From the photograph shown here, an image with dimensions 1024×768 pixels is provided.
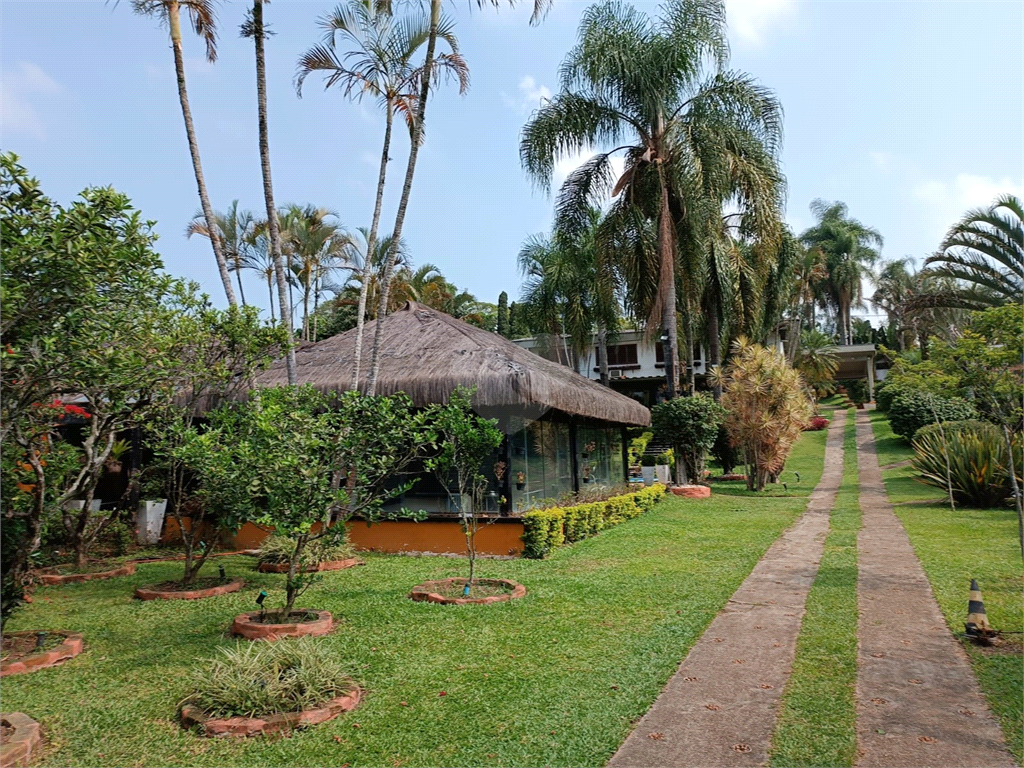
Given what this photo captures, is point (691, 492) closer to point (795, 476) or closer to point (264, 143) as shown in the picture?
point (795, 476)

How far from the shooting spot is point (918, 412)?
25703 millimetres

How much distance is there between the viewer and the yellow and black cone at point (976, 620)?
6026 millimetres

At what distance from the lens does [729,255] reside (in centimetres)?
2367

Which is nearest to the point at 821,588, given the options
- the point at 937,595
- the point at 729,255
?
the point at 937,595

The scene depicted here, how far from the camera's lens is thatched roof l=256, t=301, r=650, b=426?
11.5 meters

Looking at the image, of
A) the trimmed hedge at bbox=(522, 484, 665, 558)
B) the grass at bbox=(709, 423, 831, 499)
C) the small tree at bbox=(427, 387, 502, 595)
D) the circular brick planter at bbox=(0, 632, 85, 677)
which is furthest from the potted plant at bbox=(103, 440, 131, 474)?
the grass at bbox=(709, 423, 831, 499)

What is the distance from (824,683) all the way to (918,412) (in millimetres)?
23827

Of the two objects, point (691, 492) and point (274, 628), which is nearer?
point (274, 628)

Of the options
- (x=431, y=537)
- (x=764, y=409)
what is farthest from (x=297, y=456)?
(x=764, y=409)

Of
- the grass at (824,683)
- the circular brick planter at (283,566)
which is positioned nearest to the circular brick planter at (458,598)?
the circular brick planter at (283,566)

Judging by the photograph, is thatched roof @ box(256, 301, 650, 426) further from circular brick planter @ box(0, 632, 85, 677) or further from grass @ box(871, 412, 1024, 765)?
grass @ box(871, 412, 1024, 765)

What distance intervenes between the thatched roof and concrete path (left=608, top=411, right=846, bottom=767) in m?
4.51

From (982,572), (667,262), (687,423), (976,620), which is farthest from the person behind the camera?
(687,423)

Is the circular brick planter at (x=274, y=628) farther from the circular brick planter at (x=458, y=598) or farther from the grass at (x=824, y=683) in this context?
the grass at (x=824, y=683)
